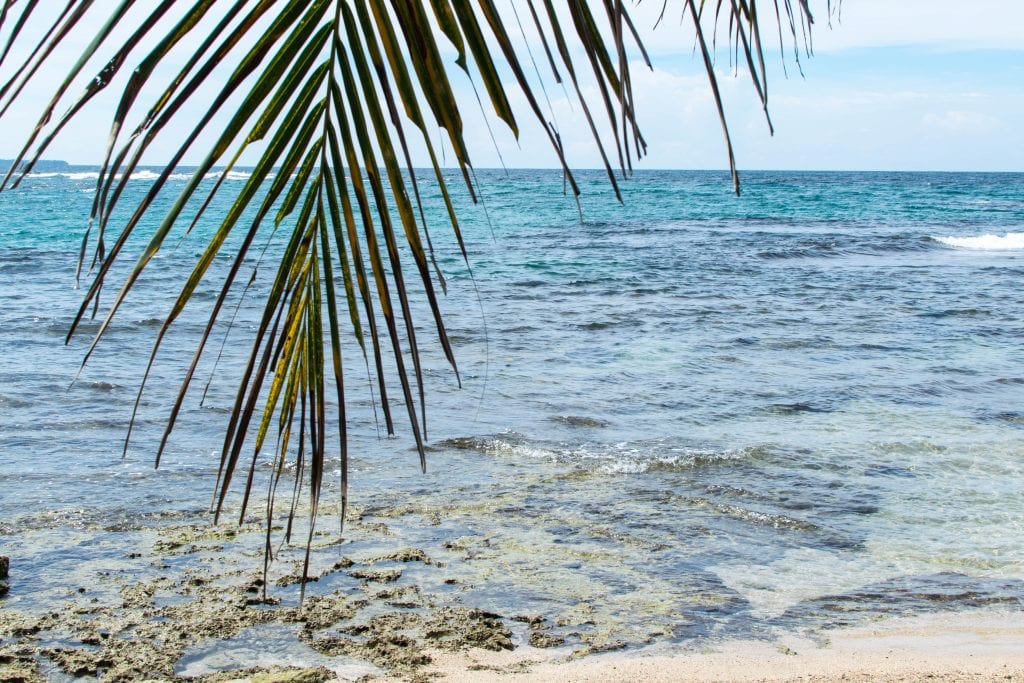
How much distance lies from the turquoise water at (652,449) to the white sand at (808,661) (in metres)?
0.19

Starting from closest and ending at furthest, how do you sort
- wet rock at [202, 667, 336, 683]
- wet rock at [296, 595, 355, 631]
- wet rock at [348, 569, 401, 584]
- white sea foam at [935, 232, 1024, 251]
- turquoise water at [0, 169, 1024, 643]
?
1. wet rock at [202, 667, 336, 683]
2. wet rock at [296, 595, 355, 631]
3. wet rock at [348, 569, 401, 584]
4. turquoise water at [0, 169, 1024, 643]
5. white sea foam at [935, 232, 1024, 251]

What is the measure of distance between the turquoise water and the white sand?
0.19 meters

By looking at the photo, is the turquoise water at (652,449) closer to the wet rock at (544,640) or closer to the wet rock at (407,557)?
the wet rock at (407,557)

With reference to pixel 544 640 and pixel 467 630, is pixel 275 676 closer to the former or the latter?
pixel 467 630

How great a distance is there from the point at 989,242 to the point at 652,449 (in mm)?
19560

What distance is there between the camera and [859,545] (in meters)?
4.45

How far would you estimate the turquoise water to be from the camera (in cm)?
402

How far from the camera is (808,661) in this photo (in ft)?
10.6

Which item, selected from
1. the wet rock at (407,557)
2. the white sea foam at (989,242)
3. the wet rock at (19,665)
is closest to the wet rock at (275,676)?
the wet rock at (19,665)

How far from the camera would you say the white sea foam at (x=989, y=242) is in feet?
69.5

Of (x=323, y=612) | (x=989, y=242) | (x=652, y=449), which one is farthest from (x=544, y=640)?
(x=989, y=242)

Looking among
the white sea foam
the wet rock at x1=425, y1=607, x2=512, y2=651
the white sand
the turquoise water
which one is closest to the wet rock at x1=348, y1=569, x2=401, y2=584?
the turquoise water

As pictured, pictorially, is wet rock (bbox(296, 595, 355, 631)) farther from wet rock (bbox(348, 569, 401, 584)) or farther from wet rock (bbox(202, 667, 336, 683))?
wet rock (bbox(202, 667, 336, 683))

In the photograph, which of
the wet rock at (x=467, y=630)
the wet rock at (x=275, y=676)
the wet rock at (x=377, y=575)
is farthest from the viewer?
the wet rock at (x=377, y=575)
